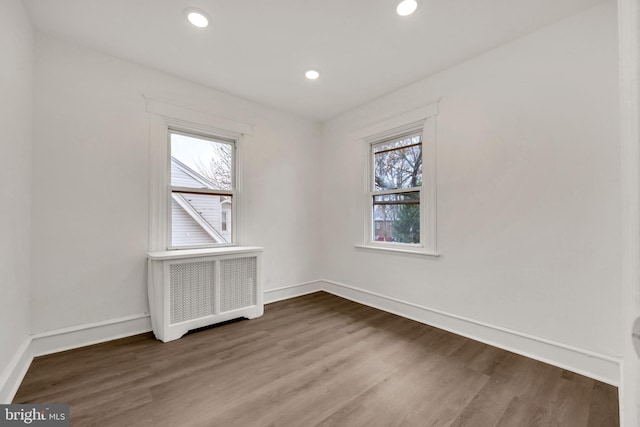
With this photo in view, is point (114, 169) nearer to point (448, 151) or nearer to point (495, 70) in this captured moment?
point (448, 151)

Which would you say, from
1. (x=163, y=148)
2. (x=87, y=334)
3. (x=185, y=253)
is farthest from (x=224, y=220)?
(x=87, y=334)

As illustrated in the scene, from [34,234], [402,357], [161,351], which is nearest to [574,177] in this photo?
[402,357]

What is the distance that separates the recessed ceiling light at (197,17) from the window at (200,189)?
3.97 feet

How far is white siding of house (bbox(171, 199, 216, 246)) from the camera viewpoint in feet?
9.68

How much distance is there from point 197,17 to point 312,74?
1190 mm

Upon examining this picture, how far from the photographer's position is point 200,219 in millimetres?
3154

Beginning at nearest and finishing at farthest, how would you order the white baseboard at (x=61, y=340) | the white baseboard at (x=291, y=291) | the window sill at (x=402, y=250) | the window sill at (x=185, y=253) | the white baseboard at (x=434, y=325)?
the white baseboard at (x=61, y=340) < the white baseboard at (x=434, y=325) < the window sill at (x=185, y=253) < the window sill at (x=402, y=250) < the white baseboard at (x=291, y=291)

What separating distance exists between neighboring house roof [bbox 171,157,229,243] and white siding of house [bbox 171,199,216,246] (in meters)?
0.01

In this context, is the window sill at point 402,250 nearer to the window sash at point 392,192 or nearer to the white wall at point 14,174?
the window sash at point 392,192

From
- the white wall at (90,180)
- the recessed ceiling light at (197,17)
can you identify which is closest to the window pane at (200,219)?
the white wall at (90,180)

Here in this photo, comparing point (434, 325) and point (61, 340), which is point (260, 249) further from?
point (434, 325)

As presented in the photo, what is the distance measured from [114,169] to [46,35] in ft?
3.87

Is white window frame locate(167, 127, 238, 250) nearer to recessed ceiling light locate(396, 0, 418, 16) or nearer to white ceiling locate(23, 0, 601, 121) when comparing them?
white ceiling locate(23, 0, 601, 121)

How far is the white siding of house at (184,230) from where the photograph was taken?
2.95 metres
